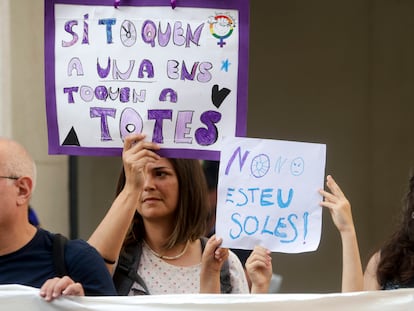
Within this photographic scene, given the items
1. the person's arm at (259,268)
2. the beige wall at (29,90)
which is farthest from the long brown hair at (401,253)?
the beige wall at (29,90)

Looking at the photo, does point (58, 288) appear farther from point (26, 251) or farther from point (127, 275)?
point (127, 275)

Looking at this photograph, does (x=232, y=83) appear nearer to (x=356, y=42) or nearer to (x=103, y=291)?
(x=103, y=291)

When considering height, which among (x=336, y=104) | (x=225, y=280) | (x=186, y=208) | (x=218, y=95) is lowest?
(x=225, y=280)

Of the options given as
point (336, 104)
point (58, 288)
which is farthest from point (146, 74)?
point (336, 104)

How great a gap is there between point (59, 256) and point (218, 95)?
0.80 metres

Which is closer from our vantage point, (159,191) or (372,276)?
(372,276)

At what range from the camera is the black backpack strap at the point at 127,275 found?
391 centimetres

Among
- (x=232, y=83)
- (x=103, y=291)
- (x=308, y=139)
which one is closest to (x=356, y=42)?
(x=308, y=139)

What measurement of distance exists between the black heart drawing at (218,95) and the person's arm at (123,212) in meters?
0.29

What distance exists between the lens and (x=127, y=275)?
3.94 meters

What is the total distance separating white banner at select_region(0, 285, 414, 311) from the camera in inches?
133

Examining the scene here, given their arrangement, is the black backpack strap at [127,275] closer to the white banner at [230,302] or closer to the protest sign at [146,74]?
the protest sign at [146,74]

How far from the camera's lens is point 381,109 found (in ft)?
24.4

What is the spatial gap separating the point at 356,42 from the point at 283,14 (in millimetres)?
529
